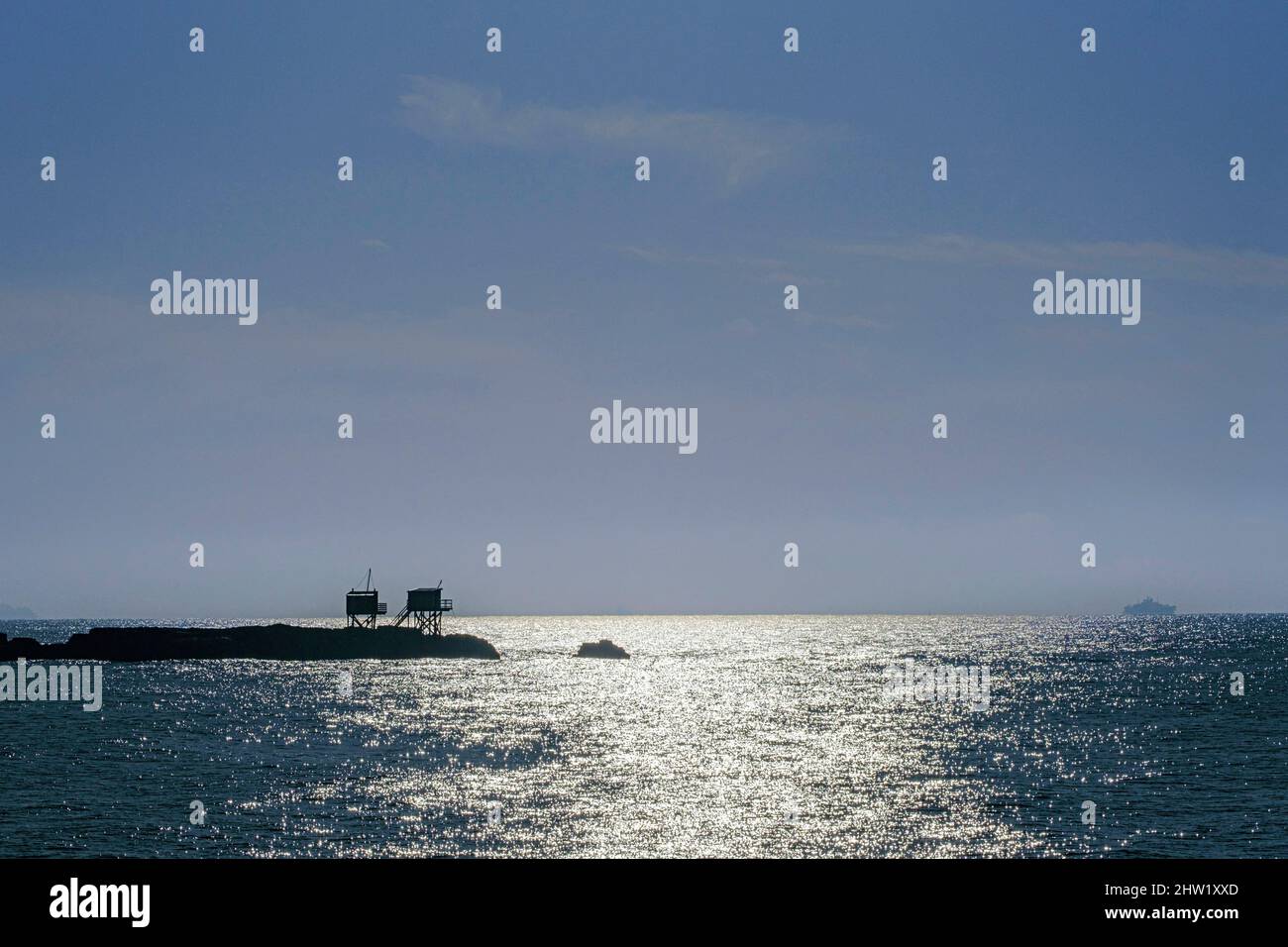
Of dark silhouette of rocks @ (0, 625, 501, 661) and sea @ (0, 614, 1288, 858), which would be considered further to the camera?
dark silhouette of rocks @ (0, 625, 501, 661)

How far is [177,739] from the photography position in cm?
7294

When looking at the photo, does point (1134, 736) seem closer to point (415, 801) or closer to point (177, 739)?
point (415, 801)

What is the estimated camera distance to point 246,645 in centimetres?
15775

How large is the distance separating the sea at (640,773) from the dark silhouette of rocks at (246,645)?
3094cm

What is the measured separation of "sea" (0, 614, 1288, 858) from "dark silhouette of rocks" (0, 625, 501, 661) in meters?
30.9

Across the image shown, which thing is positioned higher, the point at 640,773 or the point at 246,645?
the point at 640,773

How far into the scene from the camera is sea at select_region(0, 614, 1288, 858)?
42.4 m

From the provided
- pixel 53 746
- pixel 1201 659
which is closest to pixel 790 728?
pixel 53 746

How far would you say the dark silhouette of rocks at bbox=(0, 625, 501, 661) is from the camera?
149250 millimetres

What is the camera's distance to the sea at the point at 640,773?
4241 centimetres

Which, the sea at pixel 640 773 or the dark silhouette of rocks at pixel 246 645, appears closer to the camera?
the sea at pixel 640 773

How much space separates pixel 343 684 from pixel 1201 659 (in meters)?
142

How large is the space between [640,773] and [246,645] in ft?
373
